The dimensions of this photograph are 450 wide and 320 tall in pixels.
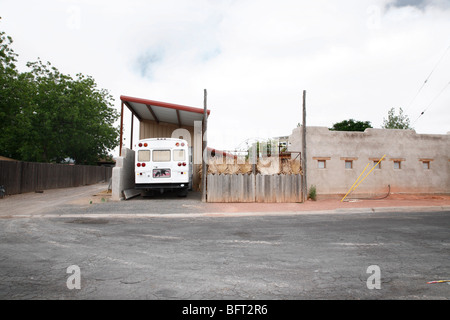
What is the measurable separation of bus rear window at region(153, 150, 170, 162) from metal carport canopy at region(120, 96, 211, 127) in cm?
322

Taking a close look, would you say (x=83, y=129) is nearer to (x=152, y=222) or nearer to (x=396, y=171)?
(x=152, y=222)

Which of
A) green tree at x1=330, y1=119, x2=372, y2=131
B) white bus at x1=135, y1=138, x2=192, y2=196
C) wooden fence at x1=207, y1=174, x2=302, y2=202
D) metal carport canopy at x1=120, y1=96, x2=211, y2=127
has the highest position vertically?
green tree at x1=330, y1=119, x2=372, y2=131

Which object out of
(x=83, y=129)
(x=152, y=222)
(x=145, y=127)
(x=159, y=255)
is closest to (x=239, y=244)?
(x=159, y=255)

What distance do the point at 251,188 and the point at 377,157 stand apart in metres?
8.14

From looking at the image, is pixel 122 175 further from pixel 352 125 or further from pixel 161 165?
pixel 352 125

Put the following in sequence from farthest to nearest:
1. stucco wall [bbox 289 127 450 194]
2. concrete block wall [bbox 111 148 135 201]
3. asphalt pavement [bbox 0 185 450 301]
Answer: stucco wall [bbox 289 127 450 194]
concrete block wall [bbox 111 148 135 201]
asphalt pavement [bbox 0 185 450 301]

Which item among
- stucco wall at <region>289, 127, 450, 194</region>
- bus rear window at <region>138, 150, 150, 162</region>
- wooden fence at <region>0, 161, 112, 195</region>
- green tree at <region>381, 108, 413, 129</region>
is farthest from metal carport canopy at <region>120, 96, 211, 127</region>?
green tree at <region>381, 108, 413, 129</region>

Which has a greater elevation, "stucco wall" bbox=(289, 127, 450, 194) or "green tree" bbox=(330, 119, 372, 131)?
"green tree" bbox=(330, 119, 372, 131)

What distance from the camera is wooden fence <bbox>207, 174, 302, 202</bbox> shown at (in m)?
13.6

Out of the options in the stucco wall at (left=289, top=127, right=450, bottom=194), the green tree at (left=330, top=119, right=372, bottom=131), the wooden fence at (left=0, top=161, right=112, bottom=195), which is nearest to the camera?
the stucco wall at (left=289, top=127, right=450, bottom=194)

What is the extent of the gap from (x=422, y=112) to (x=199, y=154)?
15.6m

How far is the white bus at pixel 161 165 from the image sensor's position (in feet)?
44.7

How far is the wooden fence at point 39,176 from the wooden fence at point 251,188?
483 inches

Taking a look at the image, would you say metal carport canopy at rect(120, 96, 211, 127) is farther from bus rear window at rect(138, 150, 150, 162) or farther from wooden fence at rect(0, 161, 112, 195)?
wooden fence at rect(0, 161, 112, 195)
